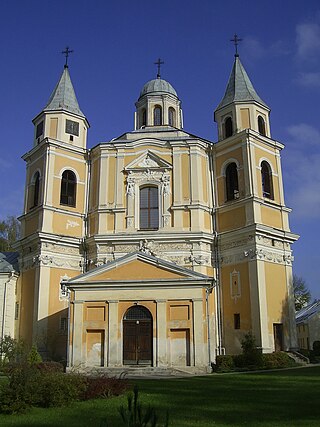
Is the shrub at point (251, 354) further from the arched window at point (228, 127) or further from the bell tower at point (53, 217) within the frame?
the arched window at point (228, 127)

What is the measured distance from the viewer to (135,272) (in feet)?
86.9

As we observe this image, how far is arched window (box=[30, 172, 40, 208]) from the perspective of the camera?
118 ft

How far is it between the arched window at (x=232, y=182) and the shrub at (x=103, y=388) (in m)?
20.9

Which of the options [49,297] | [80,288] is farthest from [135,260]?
[49,297]

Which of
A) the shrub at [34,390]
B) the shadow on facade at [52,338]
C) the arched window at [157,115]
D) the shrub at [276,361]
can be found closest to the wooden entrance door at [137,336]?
the shrub at [276,361]

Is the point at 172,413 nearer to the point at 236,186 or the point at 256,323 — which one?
the point at 256,323

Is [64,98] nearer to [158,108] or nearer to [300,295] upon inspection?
[158,108]

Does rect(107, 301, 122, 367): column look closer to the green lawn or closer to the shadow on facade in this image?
the shadow on facade

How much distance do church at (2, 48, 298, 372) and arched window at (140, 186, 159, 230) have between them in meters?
0.07

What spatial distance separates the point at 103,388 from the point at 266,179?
23.3 metres

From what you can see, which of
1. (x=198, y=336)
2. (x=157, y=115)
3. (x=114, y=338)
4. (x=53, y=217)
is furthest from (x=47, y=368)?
(x=157, y=115)

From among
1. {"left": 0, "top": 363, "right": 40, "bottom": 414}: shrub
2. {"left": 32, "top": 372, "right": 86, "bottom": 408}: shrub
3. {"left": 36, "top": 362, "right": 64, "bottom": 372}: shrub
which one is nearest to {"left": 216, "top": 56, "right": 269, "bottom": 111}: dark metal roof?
{"left": 36, "top": 362, "right": 64, "bottom": 372}: shrub

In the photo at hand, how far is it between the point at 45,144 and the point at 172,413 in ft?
87.3

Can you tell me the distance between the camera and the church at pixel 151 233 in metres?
25.9
